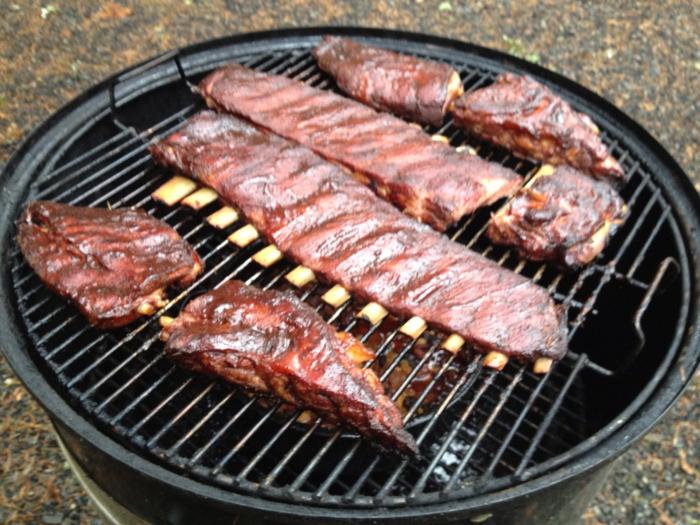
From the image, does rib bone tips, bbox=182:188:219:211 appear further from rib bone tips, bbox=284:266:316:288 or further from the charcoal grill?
rib bone tips, bbox=284:266:316:288

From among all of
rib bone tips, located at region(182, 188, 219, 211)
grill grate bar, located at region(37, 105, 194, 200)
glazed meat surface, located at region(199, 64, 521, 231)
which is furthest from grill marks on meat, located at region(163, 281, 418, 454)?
grill grate bar, located at region(37, 105, 194, 200)

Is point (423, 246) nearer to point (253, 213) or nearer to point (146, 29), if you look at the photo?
point (253, 213)

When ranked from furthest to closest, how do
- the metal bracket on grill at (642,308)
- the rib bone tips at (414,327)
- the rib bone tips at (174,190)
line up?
the rib bone tips at (174,190), the rib bone tips at (414,327), the metal bracket on grill at (642,308)

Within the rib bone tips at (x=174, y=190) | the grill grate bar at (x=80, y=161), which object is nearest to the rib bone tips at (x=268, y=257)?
the rib bone tips at (x=174, y=190)

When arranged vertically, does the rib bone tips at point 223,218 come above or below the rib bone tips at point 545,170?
below

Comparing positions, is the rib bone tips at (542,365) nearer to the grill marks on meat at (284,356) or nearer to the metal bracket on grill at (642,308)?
the metal bracket on grill at (642,308)

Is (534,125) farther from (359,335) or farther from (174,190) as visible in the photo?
(174,190)
